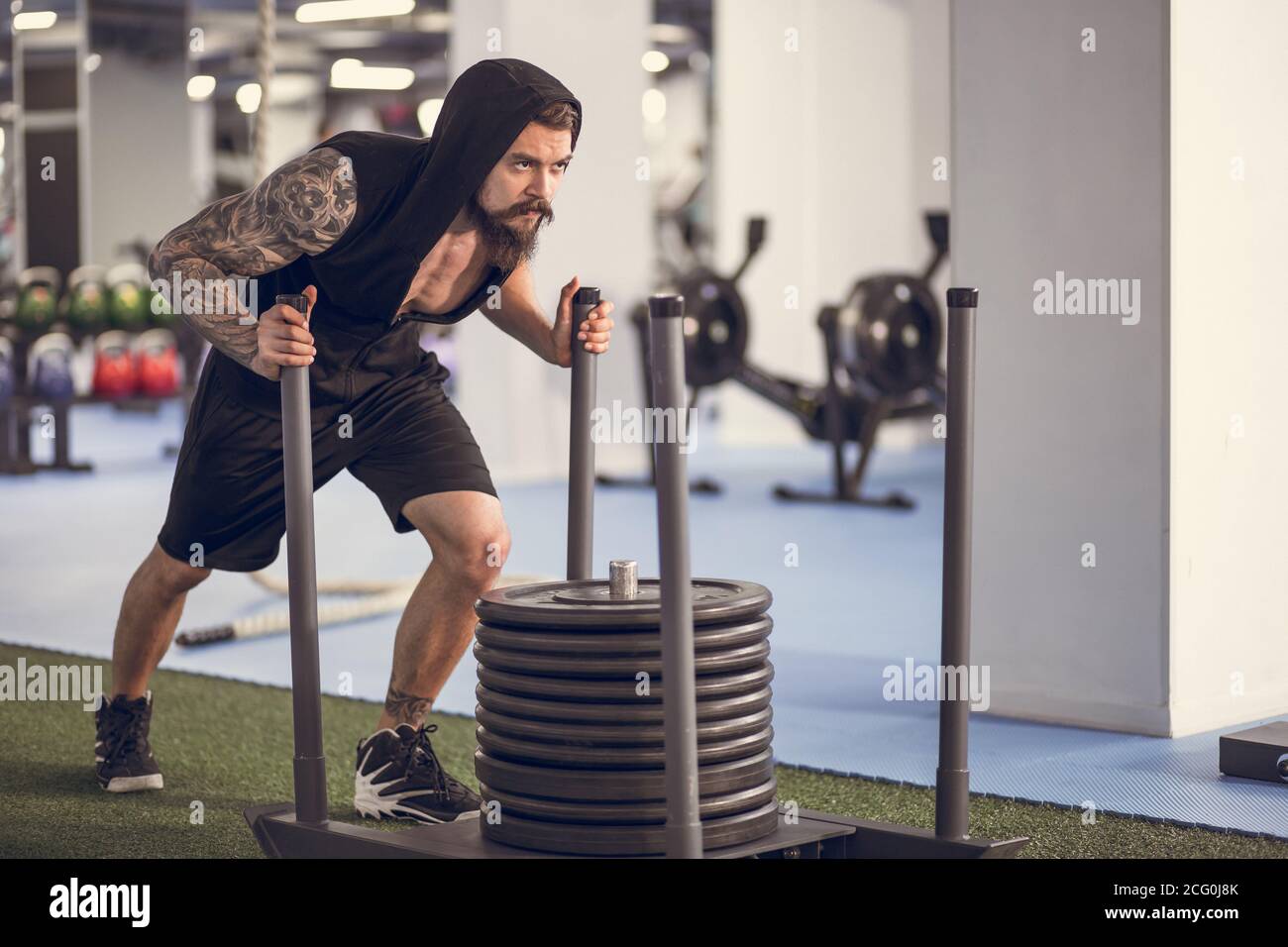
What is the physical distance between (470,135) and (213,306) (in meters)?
0.50

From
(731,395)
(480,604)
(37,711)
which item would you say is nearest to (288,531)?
(480,604)

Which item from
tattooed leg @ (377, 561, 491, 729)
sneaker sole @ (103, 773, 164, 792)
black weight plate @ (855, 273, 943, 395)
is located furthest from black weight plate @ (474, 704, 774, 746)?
black weight plate @ (855, 273, 943, 395)

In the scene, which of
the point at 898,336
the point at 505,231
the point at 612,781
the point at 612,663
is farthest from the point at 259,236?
the point at 898,336

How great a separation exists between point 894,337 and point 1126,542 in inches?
150

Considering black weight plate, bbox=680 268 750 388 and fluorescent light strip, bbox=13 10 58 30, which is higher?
fluorescent light strip, bbox=13 10 58 30

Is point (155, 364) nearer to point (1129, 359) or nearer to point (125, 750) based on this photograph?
point (125, 750)

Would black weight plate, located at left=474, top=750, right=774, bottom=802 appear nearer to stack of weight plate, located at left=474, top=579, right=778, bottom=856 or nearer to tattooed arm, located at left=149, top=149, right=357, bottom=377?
stack of weight plate, located at left=474, top=579, right=778, bottom=856

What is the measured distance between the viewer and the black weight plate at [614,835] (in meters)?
2.19

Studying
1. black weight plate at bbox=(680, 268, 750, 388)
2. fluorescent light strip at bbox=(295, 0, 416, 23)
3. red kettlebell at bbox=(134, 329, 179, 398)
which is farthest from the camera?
fluorescent light strip at bbox=(295, 0, 416, 23)

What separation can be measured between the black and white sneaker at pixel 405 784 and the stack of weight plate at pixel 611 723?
51cm

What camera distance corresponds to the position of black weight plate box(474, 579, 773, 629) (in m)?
2.19

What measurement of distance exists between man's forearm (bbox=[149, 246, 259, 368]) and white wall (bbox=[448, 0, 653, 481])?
5.55 m

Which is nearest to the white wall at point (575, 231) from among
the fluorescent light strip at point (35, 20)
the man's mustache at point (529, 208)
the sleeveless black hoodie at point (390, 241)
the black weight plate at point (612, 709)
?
the sleeveless black hoodie at point (390, 241)

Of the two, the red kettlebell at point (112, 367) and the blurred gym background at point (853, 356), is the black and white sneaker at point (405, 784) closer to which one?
the blurred gym background at point (853, 356)
